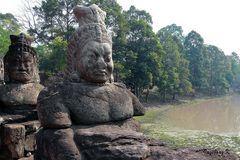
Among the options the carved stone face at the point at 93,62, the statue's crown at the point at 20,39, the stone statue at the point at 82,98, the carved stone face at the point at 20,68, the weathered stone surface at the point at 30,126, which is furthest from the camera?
the statue's crown at the point at 20,39

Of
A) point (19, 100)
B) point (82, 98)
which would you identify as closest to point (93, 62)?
point (82, 98)

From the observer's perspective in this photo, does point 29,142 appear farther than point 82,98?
Yes

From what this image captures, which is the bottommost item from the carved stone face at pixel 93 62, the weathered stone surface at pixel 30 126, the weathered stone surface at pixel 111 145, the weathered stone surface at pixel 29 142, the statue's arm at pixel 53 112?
the weathered stone surface at pixel 29 142

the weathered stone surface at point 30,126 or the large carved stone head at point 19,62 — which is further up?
the large carved stone head at point 19,62

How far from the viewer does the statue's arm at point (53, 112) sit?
11.4 ft

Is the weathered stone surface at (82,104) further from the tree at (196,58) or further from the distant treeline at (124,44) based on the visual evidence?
the tree at (196,58)

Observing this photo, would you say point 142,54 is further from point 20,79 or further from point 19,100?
point 19,100

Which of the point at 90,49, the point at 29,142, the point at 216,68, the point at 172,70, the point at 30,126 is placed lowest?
the point at 29,142

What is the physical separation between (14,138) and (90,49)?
9.80 feet

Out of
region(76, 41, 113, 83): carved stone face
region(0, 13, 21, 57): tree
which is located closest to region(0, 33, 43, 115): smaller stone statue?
region(76, 41, 113, 83): carved stone face

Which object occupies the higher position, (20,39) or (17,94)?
(20,39)

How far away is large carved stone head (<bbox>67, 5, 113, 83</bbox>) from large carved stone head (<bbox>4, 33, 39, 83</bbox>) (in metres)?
2.84

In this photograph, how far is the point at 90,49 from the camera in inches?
150

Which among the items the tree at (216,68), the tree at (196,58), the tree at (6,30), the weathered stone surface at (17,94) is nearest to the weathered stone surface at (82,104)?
the weathered stone surface at (17,94)
